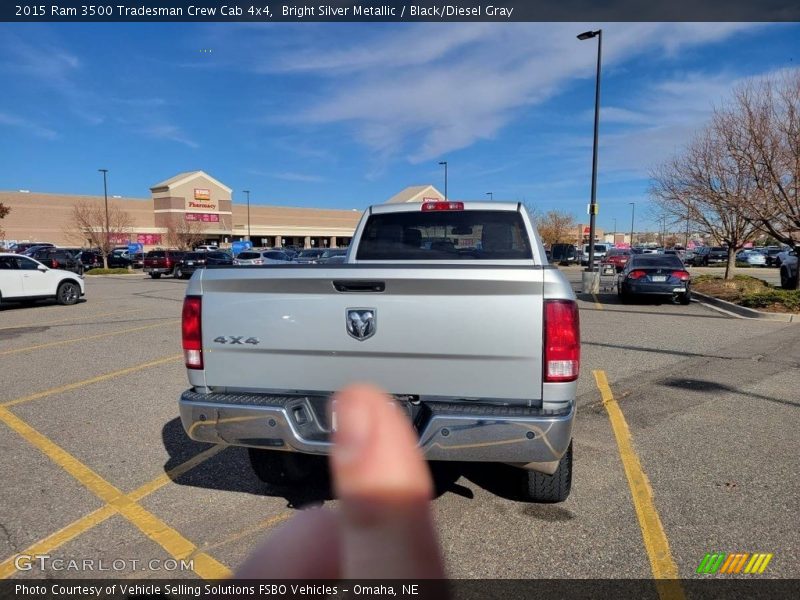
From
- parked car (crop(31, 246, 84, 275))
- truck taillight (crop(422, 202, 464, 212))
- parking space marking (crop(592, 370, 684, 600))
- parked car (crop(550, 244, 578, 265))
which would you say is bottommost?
parking space marking (crop(592, 370, 684, 600))

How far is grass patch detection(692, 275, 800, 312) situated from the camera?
12.4 meters

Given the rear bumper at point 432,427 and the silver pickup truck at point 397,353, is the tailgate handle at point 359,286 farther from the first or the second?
the rear bumper at point 432,427

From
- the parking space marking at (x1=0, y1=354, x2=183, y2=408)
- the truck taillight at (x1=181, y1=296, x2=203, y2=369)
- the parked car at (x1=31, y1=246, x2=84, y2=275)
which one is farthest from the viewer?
the parked car at (x1=31, y1=246, x2=84, y2=275)

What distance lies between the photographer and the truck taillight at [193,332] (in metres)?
3.15

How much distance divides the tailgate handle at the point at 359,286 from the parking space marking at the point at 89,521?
2.14 meters

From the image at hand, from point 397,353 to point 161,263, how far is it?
31900mm

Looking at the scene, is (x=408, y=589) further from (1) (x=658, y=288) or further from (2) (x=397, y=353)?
(1) (x=658, y=288)

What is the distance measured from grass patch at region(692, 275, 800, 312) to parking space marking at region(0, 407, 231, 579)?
13.4 m

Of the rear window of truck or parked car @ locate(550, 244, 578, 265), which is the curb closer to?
parked car @ locate(550, 244, 578, 265)

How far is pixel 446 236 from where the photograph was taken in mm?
4781

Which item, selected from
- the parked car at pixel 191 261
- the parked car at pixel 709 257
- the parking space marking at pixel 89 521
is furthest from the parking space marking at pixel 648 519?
the parked car at pixel 709 257

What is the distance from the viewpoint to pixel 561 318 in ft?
8.86

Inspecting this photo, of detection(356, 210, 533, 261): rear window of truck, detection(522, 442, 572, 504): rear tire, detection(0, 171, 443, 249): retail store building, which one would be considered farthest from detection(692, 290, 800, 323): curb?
detection(0, 171, 443, 249): retail store building

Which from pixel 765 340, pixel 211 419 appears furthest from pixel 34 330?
pixel 765 340
